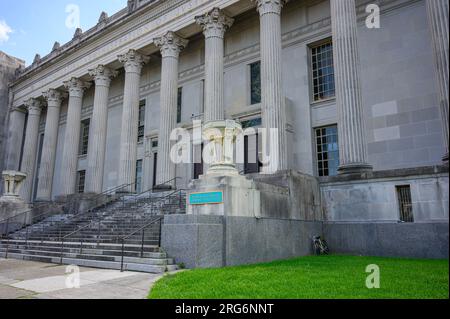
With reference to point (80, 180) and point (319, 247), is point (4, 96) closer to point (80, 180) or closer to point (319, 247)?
point (80, 180)

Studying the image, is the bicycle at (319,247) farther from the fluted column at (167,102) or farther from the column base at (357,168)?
the fluted column at (167,102)

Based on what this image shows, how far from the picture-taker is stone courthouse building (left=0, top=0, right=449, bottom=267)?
1232cm

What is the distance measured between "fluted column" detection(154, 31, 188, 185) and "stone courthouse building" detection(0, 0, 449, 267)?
0.07 m

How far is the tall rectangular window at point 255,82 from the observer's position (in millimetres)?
22297

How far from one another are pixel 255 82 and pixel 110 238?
13.0 metres

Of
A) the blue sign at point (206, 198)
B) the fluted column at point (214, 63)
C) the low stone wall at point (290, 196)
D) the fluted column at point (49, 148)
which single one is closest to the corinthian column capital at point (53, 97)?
the fluted column at point (49, 148)

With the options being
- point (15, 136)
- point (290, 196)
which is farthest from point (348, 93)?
point (15, 136)

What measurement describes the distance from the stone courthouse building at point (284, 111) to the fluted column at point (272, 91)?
2.5 inches

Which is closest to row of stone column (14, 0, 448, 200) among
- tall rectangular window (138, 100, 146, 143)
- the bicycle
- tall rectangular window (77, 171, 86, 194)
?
the bicycle

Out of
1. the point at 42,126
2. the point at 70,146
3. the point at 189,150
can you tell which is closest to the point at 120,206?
the point at 189,150

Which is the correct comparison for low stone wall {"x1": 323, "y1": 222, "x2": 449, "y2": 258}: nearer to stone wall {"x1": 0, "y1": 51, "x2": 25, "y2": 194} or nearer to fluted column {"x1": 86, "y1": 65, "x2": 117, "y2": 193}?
fluted column {"x1": 86, "y1": 65, "x2": 117, "y2": 193}

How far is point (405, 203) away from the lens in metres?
13.1
